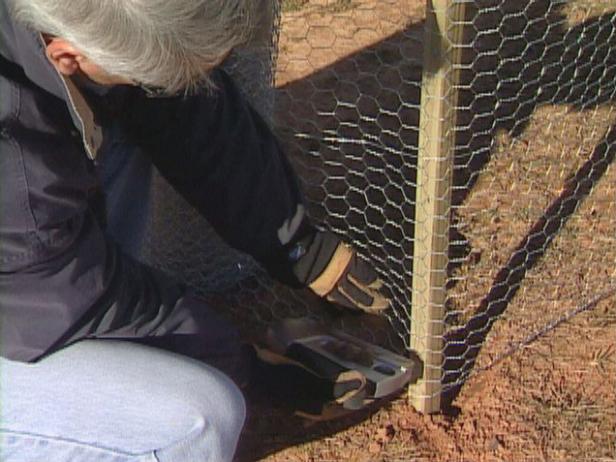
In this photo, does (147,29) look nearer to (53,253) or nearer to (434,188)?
(53,253)

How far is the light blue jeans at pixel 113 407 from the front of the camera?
166 centimetres

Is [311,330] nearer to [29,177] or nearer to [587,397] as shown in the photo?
[587,397]

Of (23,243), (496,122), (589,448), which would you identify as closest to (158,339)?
(23,243)

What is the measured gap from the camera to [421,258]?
6.63 ft

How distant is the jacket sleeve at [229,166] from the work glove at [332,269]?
0.02m

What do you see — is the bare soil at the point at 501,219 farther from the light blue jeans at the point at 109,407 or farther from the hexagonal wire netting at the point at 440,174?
the light blue jeans at the point at 109,407

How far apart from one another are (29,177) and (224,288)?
41.3 inches

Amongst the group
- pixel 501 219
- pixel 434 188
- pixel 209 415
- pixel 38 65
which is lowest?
pixel 501 219

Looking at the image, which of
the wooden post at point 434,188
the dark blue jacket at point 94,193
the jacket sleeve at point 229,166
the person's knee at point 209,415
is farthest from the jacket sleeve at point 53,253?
the wooden post at point 434,188

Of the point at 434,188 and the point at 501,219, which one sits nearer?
the point at 434,188

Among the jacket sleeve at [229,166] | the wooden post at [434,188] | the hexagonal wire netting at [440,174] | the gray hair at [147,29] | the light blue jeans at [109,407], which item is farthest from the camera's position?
the hexagonal wire netting at [440,174]

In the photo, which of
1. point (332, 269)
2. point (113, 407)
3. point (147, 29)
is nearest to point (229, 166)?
point (332, 269)

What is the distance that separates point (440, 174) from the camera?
6.25 feet

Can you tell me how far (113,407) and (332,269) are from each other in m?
0.59
